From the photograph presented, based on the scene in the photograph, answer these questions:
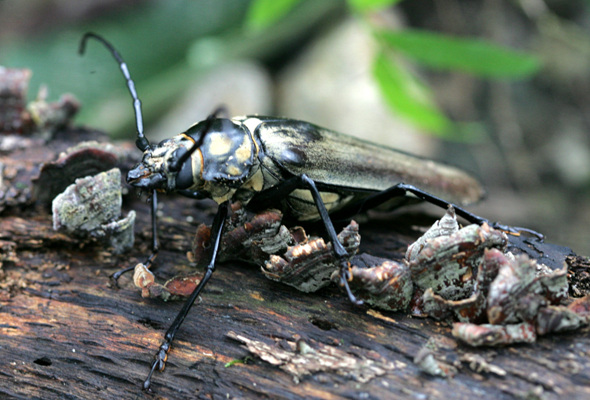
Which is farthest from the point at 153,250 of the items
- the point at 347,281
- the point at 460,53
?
the point at 460,53

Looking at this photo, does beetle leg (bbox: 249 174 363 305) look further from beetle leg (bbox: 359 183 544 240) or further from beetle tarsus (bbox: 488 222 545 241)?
beetle tarsus (bbox: 488 222 545 241)

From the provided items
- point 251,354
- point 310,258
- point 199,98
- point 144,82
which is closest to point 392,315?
point 310,258

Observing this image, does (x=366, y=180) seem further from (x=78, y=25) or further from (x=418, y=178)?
(x=78, y=25)

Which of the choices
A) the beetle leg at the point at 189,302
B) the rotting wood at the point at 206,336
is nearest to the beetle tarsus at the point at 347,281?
the rotting wood at the point at 206,336

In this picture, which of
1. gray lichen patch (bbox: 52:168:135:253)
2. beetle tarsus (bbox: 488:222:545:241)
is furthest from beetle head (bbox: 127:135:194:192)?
beetle tarsus (bbox: 488:222:545:241)

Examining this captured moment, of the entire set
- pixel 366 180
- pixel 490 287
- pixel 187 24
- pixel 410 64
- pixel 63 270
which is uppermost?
pixel 410 64

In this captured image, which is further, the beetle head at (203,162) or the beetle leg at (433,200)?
the beetle leg at (433,200)

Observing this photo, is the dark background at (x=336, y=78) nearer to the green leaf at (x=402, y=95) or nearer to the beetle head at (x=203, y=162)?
the green leaf at (x=402, y=95)
